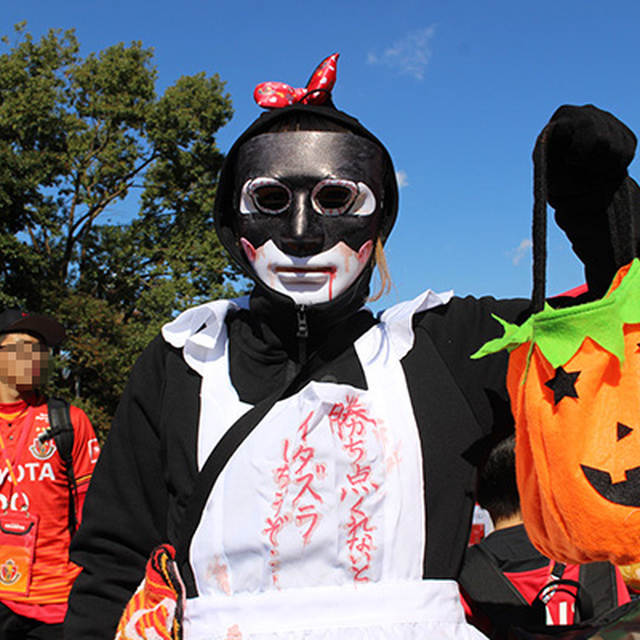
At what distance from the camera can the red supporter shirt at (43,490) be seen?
11.0 feet

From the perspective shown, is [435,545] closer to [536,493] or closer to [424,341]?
[536,493]

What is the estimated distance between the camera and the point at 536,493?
126 centimetres

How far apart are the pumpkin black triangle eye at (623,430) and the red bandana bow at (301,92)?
3.56ft

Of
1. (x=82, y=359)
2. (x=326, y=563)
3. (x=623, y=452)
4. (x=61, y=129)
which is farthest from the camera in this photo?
(x=61, y=129)

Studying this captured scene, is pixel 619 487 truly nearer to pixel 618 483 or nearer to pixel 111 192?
pixel 618 483

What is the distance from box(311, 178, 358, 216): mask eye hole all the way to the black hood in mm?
149

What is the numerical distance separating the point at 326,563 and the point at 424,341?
489 millimetres

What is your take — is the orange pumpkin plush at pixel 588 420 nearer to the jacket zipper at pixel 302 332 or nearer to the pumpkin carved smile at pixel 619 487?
the pumpkin carved smile at pixel 619 487

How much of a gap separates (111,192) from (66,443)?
12795 mm

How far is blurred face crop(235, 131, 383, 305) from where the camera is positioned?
1636 millimetres

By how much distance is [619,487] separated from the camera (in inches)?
43.3

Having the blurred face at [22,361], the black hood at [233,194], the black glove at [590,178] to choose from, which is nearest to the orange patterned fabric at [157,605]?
the black hood at [233,194]

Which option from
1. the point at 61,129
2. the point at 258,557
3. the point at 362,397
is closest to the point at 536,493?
the point at 362,397

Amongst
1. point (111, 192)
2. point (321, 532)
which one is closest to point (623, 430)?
point (321, 532)
